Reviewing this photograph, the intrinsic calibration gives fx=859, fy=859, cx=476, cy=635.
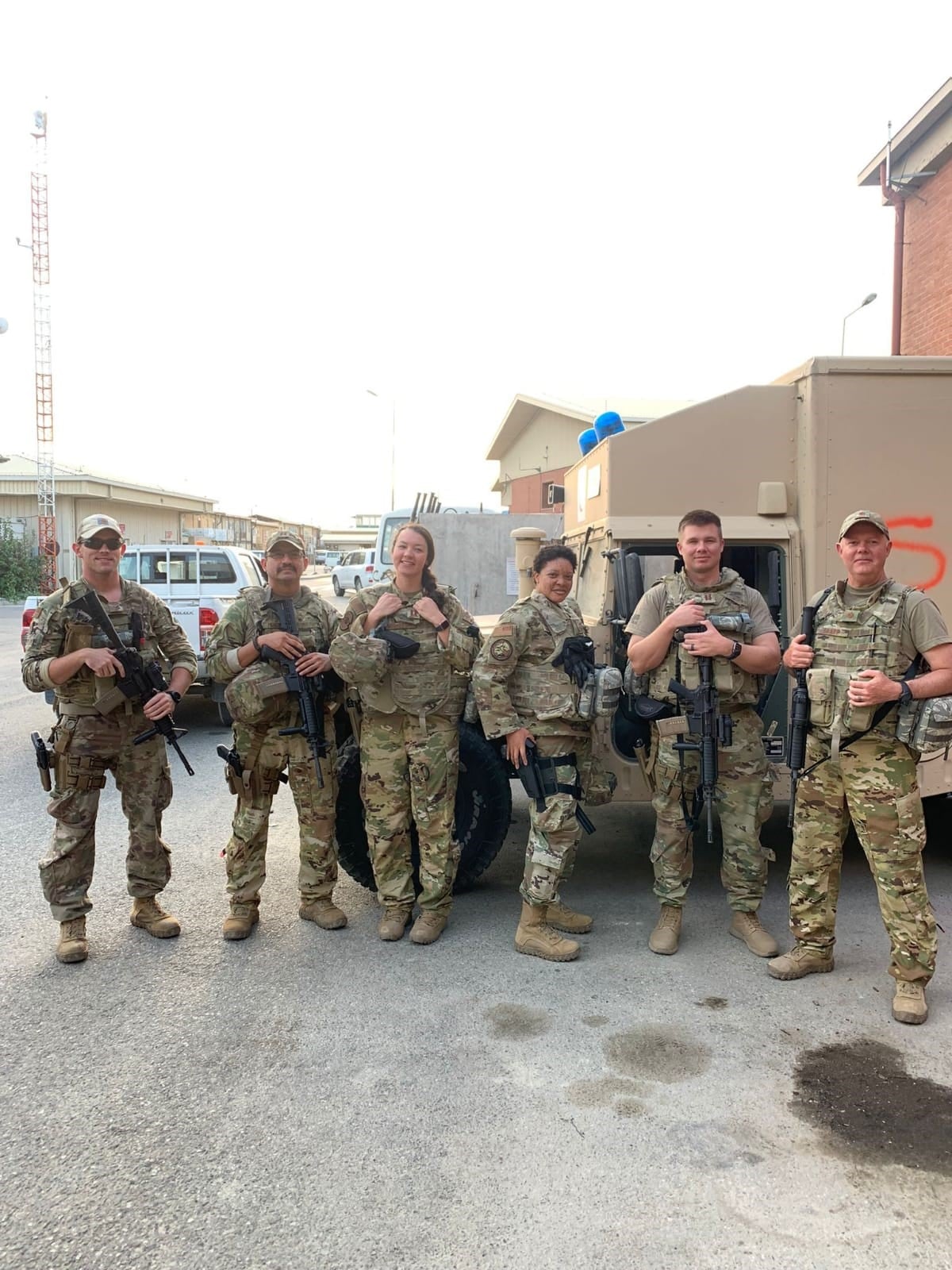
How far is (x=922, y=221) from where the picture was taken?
10.4 meters

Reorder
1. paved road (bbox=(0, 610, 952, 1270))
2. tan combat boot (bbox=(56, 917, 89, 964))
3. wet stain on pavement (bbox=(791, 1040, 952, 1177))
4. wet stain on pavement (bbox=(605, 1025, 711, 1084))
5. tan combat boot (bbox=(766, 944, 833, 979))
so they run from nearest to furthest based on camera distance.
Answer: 1. paved road (bbox=(0, 610, 952, 1270))
2. wet stain on pavement (bbox=(791, 1040, 952, 1177))
3. wet stain on pavement (bbox=(605, 1025, 711, 1084))
4. tan combat boot (bbox=(766, 944, 833, 979))
5. tan combat boot (bbox=(56, 917, 89, 964))

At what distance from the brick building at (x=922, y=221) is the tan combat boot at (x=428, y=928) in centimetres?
902

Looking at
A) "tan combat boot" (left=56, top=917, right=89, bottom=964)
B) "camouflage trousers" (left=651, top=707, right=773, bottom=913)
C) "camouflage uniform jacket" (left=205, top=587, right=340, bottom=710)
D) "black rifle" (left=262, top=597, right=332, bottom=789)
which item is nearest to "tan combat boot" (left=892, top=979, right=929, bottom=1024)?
"camouflage trousers" (left=651, top=707, right=773, bottom=913)

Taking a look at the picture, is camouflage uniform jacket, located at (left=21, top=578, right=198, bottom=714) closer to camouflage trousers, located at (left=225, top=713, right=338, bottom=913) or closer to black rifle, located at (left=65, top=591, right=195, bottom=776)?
black rifle, located at (left=65, top=591, right=195, bottom=776)

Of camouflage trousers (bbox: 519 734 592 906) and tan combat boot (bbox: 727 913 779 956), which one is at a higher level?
camouflage trousers (bbox: 519 734 592 906)

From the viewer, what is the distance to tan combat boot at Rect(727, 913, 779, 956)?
138 inches

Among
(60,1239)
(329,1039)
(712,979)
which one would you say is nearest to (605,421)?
(712,979)

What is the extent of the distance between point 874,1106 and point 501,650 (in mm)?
2014

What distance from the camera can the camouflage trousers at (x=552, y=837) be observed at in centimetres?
358

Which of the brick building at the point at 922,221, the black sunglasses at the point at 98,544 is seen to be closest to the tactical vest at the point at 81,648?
the black sunglasses at the point at 98,544

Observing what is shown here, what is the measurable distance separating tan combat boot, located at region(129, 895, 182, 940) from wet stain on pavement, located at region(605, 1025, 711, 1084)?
1.95 m

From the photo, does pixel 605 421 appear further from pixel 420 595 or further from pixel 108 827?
pixel 108 827

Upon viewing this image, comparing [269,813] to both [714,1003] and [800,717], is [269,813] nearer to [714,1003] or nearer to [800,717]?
[714,1003]

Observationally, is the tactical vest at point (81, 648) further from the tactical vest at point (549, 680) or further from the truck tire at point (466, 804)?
the tactical vest at point (549, 680)
